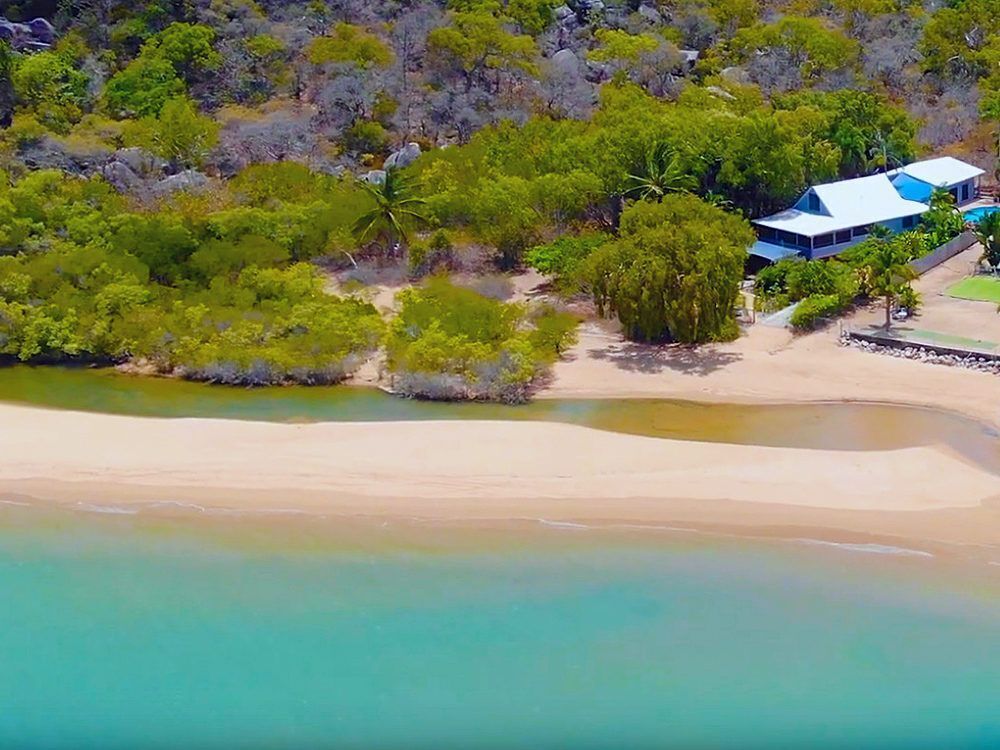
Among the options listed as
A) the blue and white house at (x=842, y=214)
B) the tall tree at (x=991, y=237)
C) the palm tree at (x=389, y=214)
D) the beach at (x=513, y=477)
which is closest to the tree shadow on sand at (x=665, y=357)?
the beach at (x=513, y=477)

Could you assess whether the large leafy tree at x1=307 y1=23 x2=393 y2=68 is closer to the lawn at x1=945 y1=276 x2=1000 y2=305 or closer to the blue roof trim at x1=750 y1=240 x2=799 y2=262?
the blue roof trim at x1=750 y1=240 x2=799 y2=262

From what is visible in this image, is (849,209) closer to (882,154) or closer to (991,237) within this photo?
(991,237)

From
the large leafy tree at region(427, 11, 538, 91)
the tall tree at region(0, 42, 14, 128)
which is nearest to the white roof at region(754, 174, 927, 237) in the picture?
the large leafy tree at region(427, 11, 538, 91)

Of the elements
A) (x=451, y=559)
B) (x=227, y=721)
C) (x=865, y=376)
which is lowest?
(x=227, y=721)

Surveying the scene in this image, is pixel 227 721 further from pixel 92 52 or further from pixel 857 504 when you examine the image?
pixel 92 52

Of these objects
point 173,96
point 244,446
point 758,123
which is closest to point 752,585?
point 244,446

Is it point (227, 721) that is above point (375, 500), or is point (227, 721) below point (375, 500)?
below
